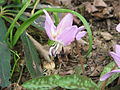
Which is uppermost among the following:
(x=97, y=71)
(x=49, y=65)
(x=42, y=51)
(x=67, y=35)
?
(x=67, y=35)

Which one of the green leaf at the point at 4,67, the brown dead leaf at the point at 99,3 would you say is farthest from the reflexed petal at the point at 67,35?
the brown dead leaf at the point at 99,3

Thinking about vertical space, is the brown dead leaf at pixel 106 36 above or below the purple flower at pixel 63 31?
below

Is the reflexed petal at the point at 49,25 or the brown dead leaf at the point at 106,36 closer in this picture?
the reflexed petal at the point at 49,25

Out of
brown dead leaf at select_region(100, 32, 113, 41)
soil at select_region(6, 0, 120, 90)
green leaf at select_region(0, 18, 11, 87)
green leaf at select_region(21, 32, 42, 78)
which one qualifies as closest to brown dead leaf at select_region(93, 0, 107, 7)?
soil at select_region(6, 0, 120, 90)

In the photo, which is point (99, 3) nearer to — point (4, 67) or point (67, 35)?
point (4, 67)

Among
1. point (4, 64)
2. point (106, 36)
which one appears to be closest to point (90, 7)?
point (106, 36)

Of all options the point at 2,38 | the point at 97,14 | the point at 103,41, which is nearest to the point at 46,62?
the point at 2,38

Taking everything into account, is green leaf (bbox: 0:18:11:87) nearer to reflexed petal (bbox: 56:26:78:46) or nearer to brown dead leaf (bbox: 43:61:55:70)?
brown dead leaf (bbox: 43:61:55:70)

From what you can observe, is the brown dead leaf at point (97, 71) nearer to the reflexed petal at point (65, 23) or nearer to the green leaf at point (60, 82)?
the green leaf at point (60, 82)
